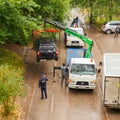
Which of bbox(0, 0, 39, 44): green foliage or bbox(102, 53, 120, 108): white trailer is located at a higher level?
bbox(0, 0, 39, 44): green foliage

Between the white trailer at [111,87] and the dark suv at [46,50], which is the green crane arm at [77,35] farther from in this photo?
the white trailer at [111,87]

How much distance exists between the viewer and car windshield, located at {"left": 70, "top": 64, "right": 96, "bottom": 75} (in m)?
23.3

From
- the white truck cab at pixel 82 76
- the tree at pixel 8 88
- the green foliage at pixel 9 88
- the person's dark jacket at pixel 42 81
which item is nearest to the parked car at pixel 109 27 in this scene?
the white truck cab at pixel 82 76

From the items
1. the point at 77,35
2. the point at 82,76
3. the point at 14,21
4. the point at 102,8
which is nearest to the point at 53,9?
the point at 77,35

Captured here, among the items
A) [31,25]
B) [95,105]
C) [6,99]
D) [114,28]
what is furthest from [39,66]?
[114,28]

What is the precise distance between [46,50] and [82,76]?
15.9ft

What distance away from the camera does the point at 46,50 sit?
26.8 m

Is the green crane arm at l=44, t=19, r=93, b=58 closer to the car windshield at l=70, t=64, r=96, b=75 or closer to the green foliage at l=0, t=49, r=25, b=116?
the car windshield at l=70, t=64, r=96, b=75

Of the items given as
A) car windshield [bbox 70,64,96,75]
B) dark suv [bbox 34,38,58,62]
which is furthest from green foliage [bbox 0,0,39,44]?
car windshield [bbox 70,64,96,75]

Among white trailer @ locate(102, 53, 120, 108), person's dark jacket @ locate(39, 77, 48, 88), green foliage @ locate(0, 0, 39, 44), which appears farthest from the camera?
green foliage @ locate(0, 0, 39, 44)

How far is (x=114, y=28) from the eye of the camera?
42.0m

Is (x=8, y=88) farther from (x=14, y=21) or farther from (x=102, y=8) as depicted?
(x=102, y=8)

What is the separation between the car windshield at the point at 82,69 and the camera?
23.3 m

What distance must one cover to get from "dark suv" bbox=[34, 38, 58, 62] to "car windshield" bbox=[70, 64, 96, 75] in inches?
126
